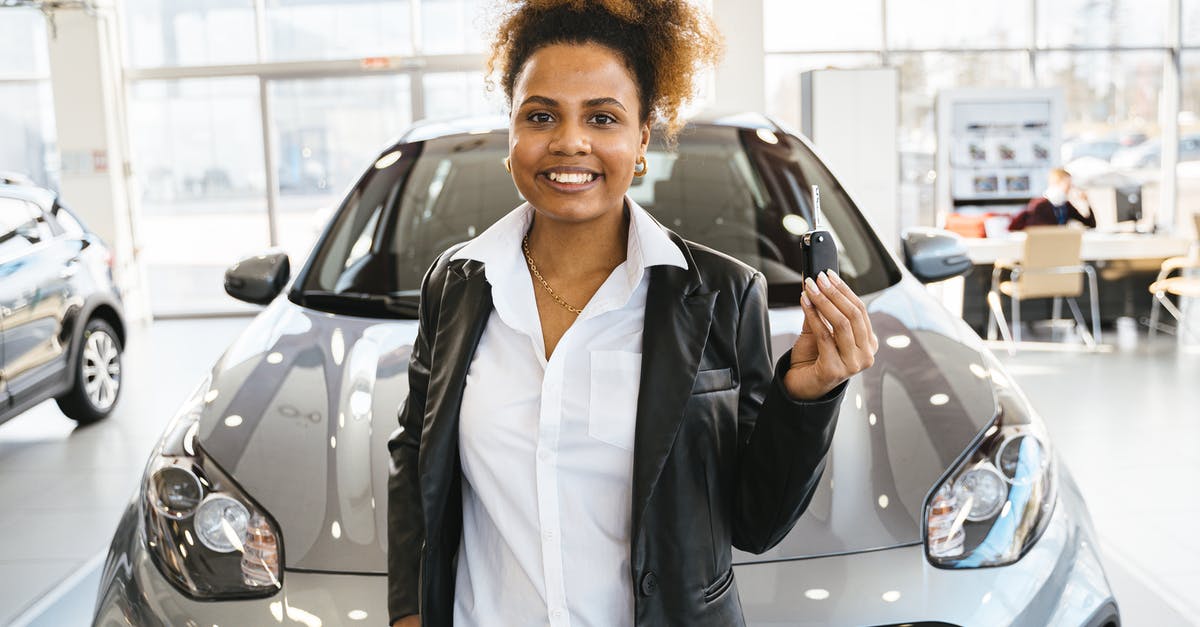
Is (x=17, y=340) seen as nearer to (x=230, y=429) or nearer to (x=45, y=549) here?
(x=45, y=549)

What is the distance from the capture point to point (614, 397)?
1068 mm

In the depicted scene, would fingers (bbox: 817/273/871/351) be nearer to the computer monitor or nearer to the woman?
the woman

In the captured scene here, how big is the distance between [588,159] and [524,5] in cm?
21

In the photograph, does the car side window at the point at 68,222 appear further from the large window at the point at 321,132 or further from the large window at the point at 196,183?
the large window at the point at 196,183

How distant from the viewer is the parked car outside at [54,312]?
14.5ft

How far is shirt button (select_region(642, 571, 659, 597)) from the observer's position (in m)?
1.04

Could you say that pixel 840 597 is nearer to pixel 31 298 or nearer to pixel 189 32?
pixel 31 298

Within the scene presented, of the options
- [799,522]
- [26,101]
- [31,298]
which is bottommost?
[799,522]

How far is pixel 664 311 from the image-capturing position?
106 cm

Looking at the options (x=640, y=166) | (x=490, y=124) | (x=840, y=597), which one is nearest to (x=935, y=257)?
(x=490, y=124)

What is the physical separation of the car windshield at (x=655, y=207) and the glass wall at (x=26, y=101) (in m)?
7.92

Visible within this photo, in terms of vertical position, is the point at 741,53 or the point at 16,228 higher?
the point at 741,53

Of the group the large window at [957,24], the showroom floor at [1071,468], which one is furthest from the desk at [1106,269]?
the large window at [957,24]

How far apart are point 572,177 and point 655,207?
4.57ft
